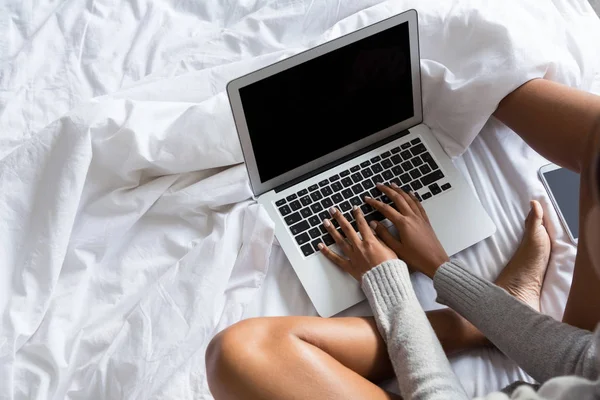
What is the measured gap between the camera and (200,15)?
1142 millimetres

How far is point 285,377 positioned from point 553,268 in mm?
422

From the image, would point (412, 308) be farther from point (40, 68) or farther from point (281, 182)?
point (40, 68)

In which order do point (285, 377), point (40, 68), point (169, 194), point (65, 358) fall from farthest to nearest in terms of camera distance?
point (40, 68), point (169, 194), point (65, 358), point (285, 377)

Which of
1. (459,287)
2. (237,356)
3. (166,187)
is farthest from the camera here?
Result: (166,187)

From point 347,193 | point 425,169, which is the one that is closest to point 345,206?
point 347,193

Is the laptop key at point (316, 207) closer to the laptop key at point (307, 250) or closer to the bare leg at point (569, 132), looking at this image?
the laptop key at point (307, 250)

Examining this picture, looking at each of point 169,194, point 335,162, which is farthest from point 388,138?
point 169,194

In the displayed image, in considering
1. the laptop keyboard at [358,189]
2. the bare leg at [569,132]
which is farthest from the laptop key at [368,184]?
the bare leg at [569,132]

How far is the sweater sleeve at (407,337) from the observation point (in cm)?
76

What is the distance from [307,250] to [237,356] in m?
0.21

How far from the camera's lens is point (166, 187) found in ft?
3.16

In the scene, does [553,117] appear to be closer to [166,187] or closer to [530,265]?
[530,265]

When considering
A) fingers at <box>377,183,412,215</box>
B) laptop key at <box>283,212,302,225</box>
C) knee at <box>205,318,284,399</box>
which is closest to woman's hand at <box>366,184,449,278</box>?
fingers at <box>377,183,412,215</box>

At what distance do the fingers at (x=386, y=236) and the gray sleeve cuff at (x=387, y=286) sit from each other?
0.04m
